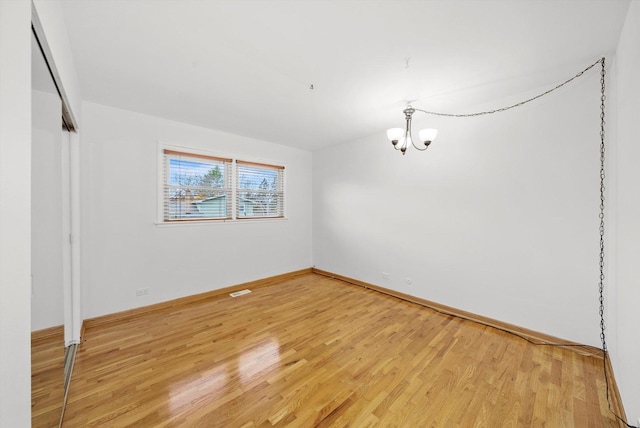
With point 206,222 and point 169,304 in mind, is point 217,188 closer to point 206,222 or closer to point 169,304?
point 206,222

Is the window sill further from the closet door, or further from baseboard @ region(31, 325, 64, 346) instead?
baseboard @ region(31, 325, 64, 346)

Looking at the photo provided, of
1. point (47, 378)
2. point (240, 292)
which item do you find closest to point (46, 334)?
point (47, 378)

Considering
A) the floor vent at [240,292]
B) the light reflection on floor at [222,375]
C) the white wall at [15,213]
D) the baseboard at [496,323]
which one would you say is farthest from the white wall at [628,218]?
the floor vent at [240,292]

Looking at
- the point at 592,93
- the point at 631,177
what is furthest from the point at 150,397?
the point at 592,93

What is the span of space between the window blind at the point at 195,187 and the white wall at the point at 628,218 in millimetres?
4166

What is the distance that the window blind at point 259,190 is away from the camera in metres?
4.06

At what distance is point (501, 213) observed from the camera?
8.89ft

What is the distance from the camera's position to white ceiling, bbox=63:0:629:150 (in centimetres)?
152

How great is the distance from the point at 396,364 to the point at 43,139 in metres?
2.80

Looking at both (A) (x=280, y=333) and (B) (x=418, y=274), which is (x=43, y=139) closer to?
(A) (x=280, y=333)

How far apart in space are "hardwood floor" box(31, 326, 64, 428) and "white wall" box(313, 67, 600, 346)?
11.7 feet

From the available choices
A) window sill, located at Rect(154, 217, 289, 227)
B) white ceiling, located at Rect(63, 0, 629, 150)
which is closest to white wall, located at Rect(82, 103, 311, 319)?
window sill, located at Rect(154, 217, 289, 227)

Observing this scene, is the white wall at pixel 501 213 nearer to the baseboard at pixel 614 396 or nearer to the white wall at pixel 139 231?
the baseboard at pixel 614 396

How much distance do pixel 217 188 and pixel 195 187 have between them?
12.4 inches
